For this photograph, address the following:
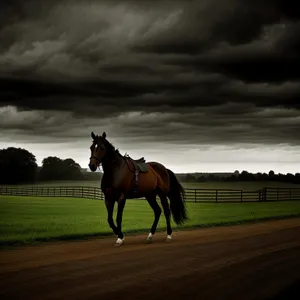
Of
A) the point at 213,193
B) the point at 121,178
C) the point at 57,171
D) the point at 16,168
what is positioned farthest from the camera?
the point at 57,171

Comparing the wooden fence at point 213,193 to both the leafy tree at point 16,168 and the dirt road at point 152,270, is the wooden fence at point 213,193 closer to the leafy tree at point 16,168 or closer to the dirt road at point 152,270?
the dirt road at point 152,270

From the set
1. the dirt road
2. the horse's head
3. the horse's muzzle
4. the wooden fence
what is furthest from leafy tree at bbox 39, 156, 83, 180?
the dirt road

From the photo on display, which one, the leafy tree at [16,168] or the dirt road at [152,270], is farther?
the leafy tree at [16,168]

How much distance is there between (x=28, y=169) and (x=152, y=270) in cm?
9884

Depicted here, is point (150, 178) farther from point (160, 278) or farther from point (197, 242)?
point (160, 278)

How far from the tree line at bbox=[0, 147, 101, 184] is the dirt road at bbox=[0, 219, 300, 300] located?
93172 mm

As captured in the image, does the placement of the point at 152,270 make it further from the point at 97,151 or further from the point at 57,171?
the point at 57,171

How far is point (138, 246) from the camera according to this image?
1073 cm

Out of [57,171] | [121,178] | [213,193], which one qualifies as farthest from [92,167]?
[57,171]

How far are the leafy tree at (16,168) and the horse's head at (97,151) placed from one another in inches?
3634

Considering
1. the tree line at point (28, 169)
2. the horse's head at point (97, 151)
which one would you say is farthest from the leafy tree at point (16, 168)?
the horse's head at point (97, 151)

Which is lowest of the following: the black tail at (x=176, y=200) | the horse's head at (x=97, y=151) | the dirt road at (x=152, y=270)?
the dirt road at (x=152, y=270)

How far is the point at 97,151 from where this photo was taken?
35.6ft

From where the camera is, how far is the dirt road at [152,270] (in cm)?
610
